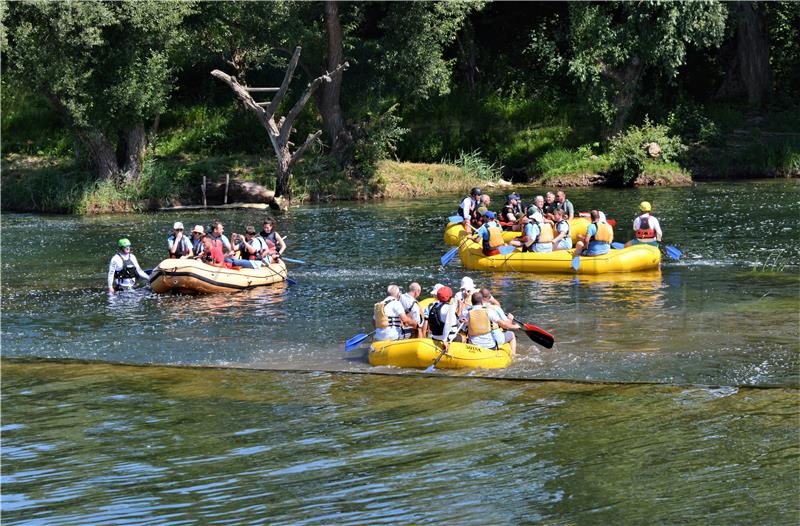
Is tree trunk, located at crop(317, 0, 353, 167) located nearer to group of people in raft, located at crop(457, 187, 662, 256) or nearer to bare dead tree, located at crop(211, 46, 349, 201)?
bare dead tree, located at crop(211, 46, 349, 201)

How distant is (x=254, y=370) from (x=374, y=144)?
22340mm

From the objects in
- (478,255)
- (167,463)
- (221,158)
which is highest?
(221,158)

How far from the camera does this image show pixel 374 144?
37531 millimetres

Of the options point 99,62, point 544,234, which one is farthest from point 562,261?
point 99,62

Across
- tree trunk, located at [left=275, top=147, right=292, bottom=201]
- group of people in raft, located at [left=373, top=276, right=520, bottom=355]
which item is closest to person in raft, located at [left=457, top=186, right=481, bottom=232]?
group of people in raft, located at [left=373, top=276, right=520, bottom=355]

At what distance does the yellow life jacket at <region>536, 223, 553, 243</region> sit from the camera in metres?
23.2

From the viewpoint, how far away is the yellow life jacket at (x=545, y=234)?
23172 millimetres

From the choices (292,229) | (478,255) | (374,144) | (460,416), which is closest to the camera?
(460,416)

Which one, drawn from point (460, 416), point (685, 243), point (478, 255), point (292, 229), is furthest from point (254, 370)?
point (292, 229)

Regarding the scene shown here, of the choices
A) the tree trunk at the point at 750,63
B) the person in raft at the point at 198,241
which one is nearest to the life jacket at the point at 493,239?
the person in raft at the point at 198,241

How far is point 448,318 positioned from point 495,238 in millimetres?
8103

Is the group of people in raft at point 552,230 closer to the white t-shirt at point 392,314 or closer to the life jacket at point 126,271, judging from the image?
the life jacket at point 126,271

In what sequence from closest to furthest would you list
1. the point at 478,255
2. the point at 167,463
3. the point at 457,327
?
1. the point at 167,463
2. the point at 457,327
3. the point at 478,255

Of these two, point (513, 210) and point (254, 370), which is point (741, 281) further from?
point (254, 370)
